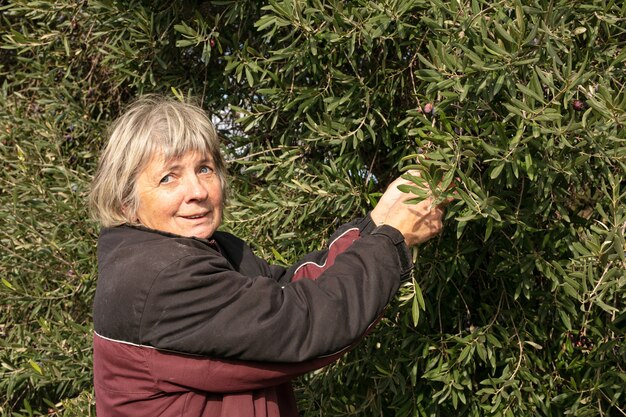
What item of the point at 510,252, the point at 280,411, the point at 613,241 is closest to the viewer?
the point at 613,241

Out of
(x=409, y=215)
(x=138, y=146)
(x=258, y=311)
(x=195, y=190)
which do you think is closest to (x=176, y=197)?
(x=195, y=190)

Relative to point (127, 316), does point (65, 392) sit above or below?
below

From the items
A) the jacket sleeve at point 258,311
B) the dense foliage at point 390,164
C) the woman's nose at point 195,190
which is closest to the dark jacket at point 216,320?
the jacket sleeve at point 258,311

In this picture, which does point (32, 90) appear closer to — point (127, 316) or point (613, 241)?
point (127, 316)

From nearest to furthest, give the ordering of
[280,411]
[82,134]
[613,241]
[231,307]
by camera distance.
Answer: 1. [231,307]
2. [613,241]
3. [280,411]
4. [82,134]

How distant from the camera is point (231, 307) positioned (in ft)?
6.73

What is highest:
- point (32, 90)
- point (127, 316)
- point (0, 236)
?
point (127, 316)

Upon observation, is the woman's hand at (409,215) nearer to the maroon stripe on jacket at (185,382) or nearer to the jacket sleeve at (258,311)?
the jacket sleeve at (258,311)

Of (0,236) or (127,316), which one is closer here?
(127,316)

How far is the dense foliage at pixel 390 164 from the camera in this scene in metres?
2.27

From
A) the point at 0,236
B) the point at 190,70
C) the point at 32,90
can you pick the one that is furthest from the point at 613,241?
the point at 32,90

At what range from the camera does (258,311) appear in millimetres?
2043

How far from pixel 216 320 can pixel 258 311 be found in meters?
0.10

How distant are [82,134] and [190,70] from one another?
74 cm
